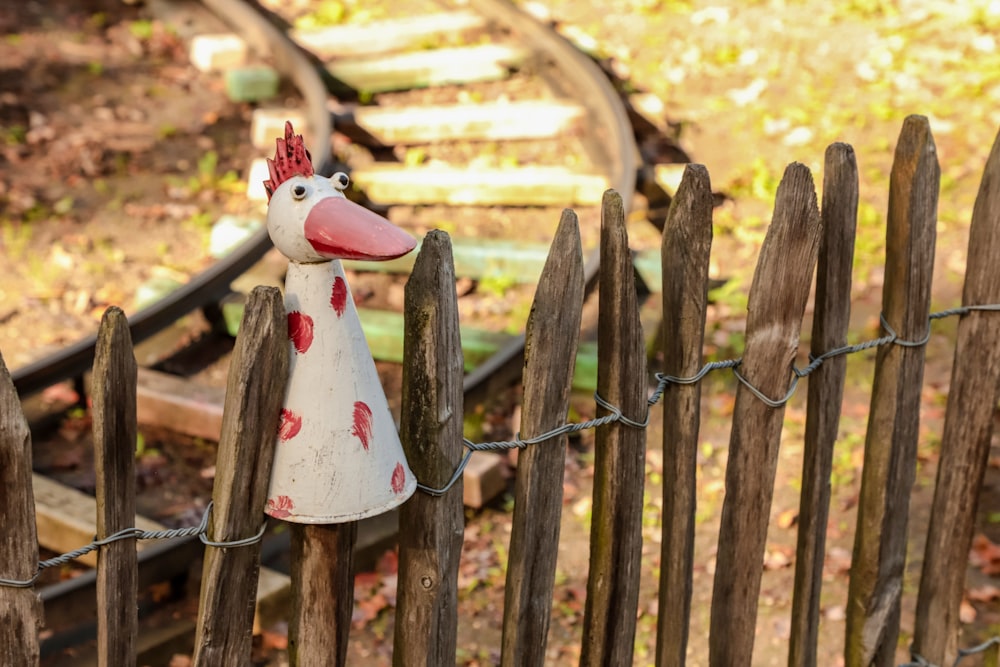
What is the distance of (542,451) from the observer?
2029 millimetres

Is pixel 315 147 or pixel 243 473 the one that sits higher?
pixel 315 147

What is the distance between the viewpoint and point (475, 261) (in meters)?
5.23

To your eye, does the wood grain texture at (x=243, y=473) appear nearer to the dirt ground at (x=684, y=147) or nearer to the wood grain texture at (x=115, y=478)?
the wood grain texture at (x=115, y=478)

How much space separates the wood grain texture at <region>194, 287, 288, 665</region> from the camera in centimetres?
163

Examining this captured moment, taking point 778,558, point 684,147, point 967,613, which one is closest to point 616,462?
point 778,558

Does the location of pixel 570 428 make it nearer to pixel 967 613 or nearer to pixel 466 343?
pixel 967 613

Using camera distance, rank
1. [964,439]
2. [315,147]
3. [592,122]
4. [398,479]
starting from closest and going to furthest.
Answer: [398,479]
[964,439]
[315,147]
[592,122]

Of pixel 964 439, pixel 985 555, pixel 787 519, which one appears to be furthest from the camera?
pixel 787 519

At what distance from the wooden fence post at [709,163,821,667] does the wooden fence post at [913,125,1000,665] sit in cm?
62

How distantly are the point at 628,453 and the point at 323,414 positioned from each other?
705mm

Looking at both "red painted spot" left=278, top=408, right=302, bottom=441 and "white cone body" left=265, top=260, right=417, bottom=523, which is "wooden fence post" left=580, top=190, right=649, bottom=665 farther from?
"red painted spot" left=278, top=408, right=302, bottom=441

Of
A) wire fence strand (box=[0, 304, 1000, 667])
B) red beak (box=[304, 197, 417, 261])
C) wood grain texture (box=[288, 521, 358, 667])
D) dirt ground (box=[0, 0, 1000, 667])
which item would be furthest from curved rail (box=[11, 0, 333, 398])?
red beak (box=[304, 197, 417, 261])

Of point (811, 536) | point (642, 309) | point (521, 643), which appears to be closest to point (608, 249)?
point (521, 643)

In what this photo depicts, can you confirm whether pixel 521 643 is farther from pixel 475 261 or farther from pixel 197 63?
pixel 197 63
